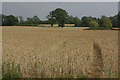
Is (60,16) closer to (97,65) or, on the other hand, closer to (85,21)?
(85,21)

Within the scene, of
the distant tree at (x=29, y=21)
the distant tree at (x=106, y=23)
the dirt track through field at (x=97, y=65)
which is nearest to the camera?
the dirt track through field at (x=97, y=65)

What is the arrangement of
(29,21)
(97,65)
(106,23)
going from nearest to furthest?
(97,65), (106,23), (29,21)

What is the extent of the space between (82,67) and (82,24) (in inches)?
1644

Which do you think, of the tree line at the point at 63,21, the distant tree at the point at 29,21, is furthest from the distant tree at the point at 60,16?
the distant tree at the point at 29,21

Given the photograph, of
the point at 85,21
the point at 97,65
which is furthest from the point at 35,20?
the point at 97,65

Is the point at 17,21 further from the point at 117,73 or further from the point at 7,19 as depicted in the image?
the point at 117,73

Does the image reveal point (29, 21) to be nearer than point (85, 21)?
No

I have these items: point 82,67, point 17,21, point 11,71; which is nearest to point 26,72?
point 11,71

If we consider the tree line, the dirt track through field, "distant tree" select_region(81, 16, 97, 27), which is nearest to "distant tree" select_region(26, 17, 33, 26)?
the tree line

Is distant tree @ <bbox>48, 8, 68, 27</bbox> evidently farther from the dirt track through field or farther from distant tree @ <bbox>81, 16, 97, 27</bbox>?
the dirt track through field

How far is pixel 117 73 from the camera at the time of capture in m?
4.22

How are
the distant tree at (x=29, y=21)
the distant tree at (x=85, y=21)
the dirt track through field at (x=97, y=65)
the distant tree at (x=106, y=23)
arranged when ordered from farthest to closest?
1. the distant tree at (x=85, y=21)
2. the distant tree at (x=29, y=21)
3. the distant tree at (x=106, y=23)
4. the dirt track through field at (x=97, y=65)

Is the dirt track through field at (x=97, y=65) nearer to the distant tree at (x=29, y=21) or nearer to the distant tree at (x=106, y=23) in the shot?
the distant tree at (x=106, y=23)

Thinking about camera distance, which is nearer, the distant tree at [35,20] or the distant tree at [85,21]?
the distant tree at [35,20]
